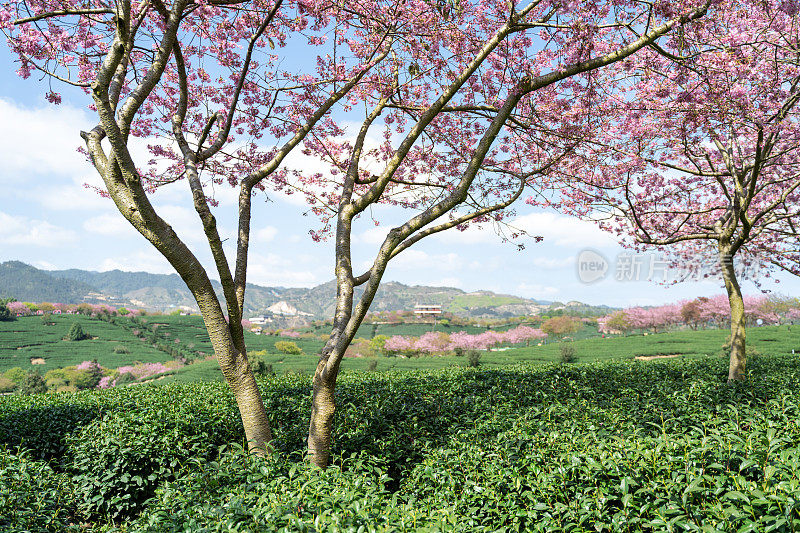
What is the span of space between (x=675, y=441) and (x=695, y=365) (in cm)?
912

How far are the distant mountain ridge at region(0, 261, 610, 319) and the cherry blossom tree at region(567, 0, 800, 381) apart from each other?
83.1 meters

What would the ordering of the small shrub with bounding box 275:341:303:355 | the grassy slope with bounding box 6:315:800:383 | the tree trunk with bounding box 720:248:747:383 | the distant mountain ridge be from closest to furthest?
1. the tree trunk with bounding box 720:248:747:383
2. the grassy slope with bounding box 6:315:800:383
3. the small shrub with bounding box 275:341:303:355
4. the distant mountain ridge

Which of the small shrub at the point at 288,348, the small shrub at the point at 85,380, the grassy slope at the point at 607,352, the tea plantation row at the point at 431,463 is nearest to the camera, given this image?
the tea plantation row at the point at 431,463

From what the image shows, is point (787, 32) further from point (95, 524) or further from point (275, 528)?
point (95, 524)

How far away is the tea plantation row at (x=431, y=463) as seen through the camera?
9.36 ft

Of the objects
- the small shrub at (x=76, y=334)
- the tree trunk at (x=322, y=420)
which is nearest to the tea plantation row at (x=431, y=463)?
the tree trunk at (x=322, y=420)

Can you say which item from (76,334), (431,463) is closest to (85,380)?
(76,334)

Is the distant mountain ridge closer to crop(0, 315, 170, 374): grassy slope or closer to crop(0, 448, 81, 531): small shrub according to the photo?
crop(0, 315, 170, 374): grassy slope

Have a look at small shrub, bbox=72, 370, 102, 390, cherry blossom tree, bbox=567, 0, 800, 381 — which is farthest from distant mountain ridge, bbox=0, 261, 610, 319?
cherry blossom tree, bbox=567, 0, 800, 381

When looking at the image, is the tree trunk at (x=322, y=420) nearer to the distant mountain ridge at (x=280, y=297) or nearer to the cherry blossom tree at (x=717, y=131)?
the cherry blossom tree at (x=717, y=131)

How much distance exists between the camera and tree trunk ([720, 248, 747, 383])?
8578mm

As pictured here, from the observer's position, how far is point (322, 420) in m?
4.61

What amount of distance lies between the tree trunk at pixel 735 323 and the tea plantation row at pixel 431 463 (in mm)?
774

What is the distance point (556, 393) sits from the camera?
712 cm
